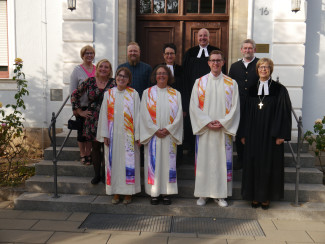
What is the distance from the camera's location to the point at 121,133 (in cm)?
443

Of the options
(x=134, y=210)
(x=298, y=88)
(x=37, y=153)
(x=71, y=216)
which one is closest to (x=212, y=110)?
(x=134, y=210)

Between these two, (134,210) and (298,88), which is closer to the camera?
(134,210)

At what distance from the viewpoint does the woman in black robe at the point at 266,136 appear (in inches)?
168

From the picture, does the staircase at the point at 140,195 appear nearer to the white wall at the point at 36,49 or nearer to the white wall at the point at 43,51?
the white wall at the point at 43,51

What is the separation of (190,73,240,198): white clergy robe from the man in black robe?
615mm

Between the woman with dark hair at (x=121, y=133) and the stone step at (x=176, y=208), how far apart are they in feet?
0.80

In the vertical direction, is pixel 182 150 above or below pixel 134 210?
above

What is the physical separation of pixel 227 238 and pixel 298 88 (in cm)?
365

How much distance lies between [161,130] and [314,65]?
3813mm

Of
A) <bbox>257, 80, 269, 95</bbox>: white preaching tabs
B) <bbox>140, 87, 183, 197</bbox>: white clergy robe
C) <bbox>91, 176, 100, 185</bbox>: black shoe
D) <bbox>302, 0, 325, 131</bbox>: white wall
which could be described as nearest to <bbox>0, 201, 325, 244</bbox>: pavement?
<bbox>91, 176, 100, 185</bbox>: black shoe

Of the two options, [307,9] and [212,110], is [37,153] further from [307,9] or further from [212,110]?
[307,9]

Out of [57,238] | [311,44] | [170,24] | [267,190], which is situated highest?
[170,24]

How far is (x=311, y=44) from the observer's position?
645 centimetres

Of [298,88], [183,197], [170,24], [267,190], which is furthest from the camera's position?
[170,24]
